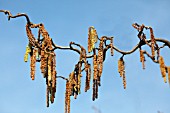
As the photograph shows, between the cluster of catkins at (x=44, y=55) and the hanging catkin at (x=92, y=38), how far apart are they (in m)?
0.52

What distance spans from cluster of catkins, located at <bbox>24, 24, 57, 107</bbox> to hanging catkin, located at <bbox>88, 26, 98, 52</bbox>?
0.52 metres

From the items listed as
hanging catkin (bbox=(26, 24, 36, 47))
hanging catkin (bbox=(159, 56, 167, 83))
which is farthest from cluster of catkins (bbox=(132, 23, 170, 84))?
hanging catkin (bbox=(26, 24, 36, 47))

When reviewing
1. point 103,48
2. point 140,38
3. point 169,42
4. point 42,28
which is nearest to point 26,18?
point 42,28

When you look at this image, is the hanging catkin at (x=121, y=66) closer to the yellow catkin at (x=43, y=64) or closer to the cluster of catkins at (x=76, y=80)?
the cluster of catkins at (x=76, y=80)

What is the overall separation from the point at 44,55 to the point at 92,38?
708mm

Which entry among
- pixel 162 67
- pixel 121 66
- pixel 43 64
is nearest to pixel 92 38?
pixel 121 66

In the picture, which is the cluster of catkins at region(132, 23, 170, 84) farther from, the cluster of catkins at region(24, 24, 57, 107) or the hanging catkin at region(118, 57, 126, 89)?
the cluster of catkins at region(24, 24, 57, 107)

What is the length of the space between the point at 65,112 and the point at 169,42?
1659 millimetres

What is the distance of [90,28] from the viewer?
17.9 ft

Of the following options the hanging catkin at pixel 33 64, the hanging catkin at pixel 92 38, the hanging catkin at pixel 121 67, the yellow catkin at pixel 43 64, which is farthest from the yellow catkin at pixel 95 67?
the hanging catkin at pixel 33 64

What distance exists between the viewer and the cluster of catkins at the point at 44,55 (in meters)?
5.08

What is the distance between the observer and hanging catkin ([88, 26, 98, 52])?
5398mm

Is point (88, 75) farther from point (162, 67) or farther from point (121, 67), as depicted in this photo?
point (162, 67)

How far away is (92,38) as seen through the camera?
5.40 metres
